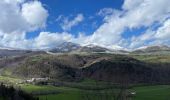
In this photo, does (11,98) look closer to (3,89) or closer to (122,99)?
(3,89)

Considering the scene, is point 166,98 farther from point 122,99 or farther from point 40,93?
point 122,99

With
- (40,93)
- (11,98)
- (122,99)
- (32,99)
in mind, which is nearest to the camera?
(122,99)

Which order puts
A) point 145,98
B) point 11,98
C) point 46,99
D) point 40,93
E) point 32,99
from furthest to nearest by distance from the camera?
point 40,93, point 145,98, point 46,99, point 32,99, point 11,98

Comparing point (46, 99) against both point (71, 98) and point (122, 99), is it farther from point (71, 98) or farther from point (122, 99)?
point (122, 99)

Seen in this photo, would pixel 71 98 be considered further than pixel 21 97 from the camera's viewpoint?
Yes

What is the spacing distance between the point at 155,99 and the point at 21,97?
6736 centimetres

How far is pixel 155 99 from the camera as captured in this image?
165875mm

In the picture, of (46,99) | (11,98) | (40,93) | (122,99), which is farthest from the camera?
(40,93)

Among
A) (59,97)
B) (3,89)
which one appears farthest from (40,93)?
(3,89)

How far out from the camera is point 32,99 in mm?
133625

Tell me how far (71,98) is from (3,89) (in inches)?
1373

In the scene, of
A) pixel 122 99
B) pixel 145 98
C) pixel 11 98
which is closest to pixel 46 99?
pixel 11 98

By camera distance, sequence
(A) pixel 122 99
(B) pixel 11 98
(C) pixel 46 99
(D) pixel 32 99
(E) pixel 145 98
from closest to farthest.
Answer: (A) pixel 122 99 < (B) pixel 11 98 < (D) pixel 32 99 < (C) pixel 46 99 < (E) pixel 145 98

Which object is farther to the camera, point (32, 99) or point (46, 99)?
point (46, 99)
